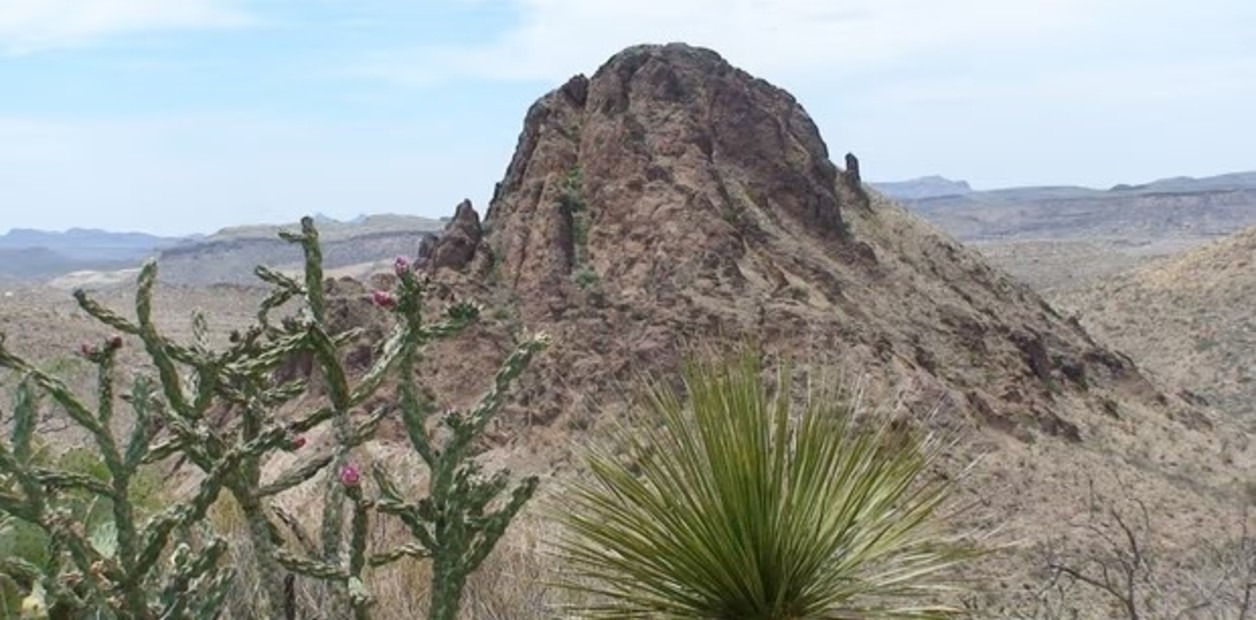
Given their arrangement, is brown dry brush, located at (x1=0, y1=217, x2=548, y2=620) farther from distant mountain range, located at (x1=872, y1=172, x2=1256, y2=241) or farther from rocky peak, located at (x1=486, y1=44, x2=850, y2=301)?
distant mountain range, located at (x1=872, y1=172, x2=1256, y2=241)

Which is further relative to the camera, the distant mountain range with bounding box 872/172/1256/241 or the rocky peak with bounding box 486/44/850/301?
the distant mountain range with bounding box 872/172/1256/241

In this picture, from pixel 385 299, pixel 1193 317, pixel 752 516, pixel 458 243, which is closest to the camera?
pixel 385 299

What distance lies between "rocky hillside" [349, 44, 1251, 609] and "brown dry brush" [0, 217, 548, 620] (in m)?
11.7

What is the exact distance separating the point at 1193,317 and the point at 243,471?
43253 mm

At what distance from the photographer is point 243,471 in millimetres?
3459

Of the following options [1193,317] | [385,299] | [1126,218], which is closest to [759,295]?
[385,299]

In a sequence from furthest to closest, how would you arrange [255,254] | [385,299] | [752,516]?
[255,254] < [752,516] < [385,299]

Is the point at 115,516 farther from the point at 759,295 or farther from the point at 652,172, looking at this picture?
the point at 652,172

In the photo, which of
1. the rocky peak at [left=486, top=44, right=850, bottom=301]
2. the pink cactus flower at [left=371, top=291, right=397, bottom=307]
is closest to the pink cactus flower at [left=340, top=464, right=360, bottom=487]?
the pink cactus flower at [left=371, top=291, right=397, bottom=307]

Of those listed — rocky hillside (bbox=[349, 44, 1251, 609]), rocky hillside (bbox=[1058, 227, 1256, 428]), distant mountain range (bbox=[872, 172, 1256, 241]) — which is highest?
rocky hillside (bbox=[349, 44, 1251, 609])

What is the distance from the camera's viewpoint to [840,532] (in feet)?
14.7

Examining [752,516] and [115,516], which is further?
[752,516]

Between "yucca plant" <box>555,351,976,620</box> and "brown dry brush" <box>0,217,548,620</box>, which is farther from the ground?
"brown dry brush" <box>0,217,548,620</box>

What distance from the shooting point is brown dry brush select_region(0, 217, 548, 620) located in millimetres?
3176
